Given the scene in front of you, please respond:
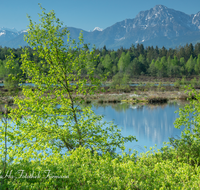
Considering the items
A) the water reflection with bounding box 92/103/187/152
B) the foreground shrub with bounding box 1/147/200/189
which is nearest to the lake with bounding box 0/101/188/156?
the water reflection with bounding box 92/103/187/152

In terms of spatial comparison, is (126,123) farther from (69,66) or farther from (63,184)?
(63,184)

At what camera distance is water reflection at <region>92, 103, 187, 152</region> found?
20656 mm

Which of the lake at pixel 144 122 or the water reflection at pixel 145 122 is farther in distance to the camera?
the water reflection at pixel 145 122

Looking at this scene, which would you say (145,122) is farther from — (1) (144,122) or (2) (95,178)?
(2) (95,178)

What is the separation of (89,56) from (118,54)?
458 feet

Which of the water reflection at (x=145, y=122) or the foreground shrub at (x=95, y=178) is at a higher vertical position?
the foreground shrub at (x=95, y=178)

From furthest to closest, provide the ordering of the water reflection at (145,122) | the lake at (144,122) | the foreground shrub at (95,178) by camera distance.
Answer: the water reflection at (145,122)
the lake at (144,122)
the foreground shrub at (95,178)

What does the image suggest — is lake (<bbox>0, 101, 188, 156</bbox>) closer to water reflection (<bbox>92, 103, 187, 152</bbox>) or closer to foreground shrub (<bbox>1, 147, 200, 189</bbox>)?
water reflection (<bbox>92, 103, 187, 152</bbox>)

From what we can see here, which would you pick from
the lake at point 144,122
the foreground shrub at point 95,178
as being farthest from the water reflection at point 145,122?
the foreground shrub at point 95,178

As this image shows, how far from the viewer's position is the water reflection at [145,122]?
20656 mm

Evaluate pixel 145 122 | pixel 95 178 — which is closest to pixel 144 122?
pixel 145 122

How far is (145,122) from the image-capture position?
27.4m

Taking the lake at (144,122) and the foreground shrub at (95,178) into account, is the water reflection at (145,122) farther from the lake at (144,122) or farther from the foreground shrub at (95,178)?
the foreground shrub at (95,178)

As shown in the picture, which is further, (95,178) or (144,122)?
(144,122)
